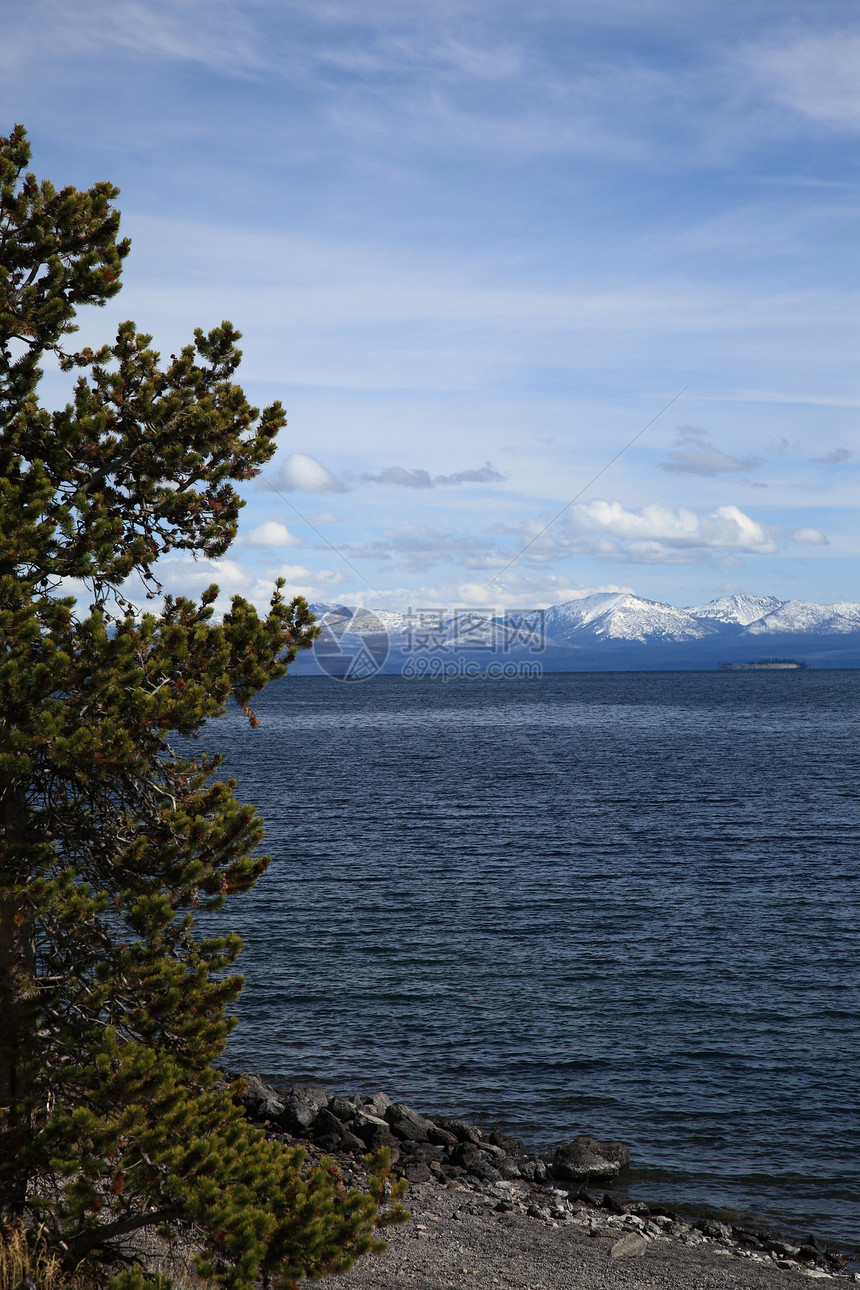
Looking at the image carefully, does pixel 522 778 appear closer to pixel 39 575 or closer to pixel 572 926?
→ pixel 572 926

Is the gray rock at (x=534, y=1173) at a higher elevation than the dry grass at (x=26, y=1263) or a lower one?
lower

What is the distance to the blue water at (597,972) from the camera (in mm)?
20828

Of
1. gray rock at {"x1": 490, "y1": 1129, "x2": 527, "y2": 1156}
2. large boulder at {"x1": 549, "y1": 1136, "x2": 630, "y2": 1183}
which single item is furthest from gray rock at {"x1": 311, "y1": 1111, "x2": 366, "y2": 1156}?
large boulder at {"x1": 549, "y1": 1136, "x2": 630, "y2": 1183}

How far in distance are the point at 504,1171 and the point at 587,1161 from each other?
65.8 inches

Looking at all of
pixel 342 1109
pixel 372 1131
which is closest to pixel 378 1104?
pixel 342 1109

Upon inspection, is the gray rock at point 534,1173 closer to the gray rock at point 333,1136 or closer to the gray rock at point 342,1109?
the gray rock at point 333,1136

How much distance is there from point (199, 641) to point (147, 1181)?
537 centimetres

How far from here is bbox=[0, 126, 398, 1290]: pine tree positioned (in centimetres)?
910

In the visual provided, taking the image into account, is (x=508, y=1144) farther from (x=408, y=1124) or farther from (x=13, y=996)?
(x=13, y=996)

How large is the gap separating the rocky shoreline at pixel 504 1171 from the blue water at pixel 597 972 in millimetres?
902

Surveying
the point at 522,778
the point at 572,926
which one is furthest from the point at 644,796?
the point at 572,926

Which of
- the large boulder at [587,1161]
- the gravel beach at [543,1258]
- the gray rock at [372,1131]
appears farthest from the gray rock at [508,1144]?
the gravel beach at [543,1258]

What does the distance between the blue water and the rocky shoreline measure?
90 centimetres

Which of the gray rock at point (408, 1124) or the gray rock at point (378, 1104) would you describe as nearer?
the gray rock at point (408, 1124)
